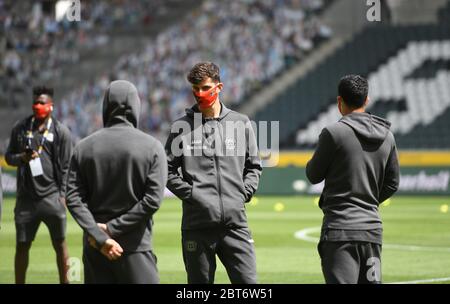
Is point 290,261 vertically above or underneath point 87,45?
underneath

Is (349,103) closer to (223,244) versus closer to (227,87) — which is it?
(223,244)

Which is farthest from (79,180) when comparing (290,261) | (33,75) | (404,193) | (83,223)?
(33,75)

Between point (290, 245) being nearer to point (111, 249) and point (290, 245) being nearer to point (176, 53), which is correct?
point (111, 249)

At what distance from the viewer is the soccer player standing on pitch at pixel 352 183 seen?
7.93 m

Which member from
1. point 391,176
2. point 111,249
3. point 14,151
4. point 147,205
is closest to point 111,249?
point 111,249

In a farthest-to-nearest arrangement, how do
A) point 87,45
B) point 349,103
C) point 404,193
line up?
1. point 87,45
2. point 404,193
3. point 349,103

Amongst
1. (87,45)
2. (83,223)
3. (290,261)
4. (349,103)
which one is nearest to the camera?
(83,223)

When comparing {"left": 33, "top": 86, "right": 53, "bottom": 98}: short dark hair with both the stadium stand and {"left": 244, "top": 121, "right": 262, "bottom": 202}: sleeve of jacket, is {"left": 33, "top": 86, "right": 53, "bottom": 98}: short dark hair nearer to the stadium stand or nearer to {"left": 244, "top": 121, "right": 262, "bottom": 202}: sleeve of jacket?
{"left": 244, "top": 121, "right": 262, "bottom": 202}: sleeve of jacket

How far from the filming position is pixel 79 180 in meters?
7.55

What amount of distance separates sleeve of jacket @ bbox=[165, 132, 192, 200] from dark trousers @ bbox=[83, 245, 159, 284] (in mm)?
1201

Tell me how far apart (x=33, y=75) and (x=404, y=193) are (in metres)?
18.7

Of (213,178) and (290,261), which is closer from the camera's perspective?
(213,178)

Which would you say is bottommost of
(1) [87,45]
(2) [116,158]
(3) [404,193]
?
(3) [404,193]

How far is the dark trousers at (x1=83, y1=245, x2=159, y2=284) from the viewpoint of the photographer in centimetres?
739
